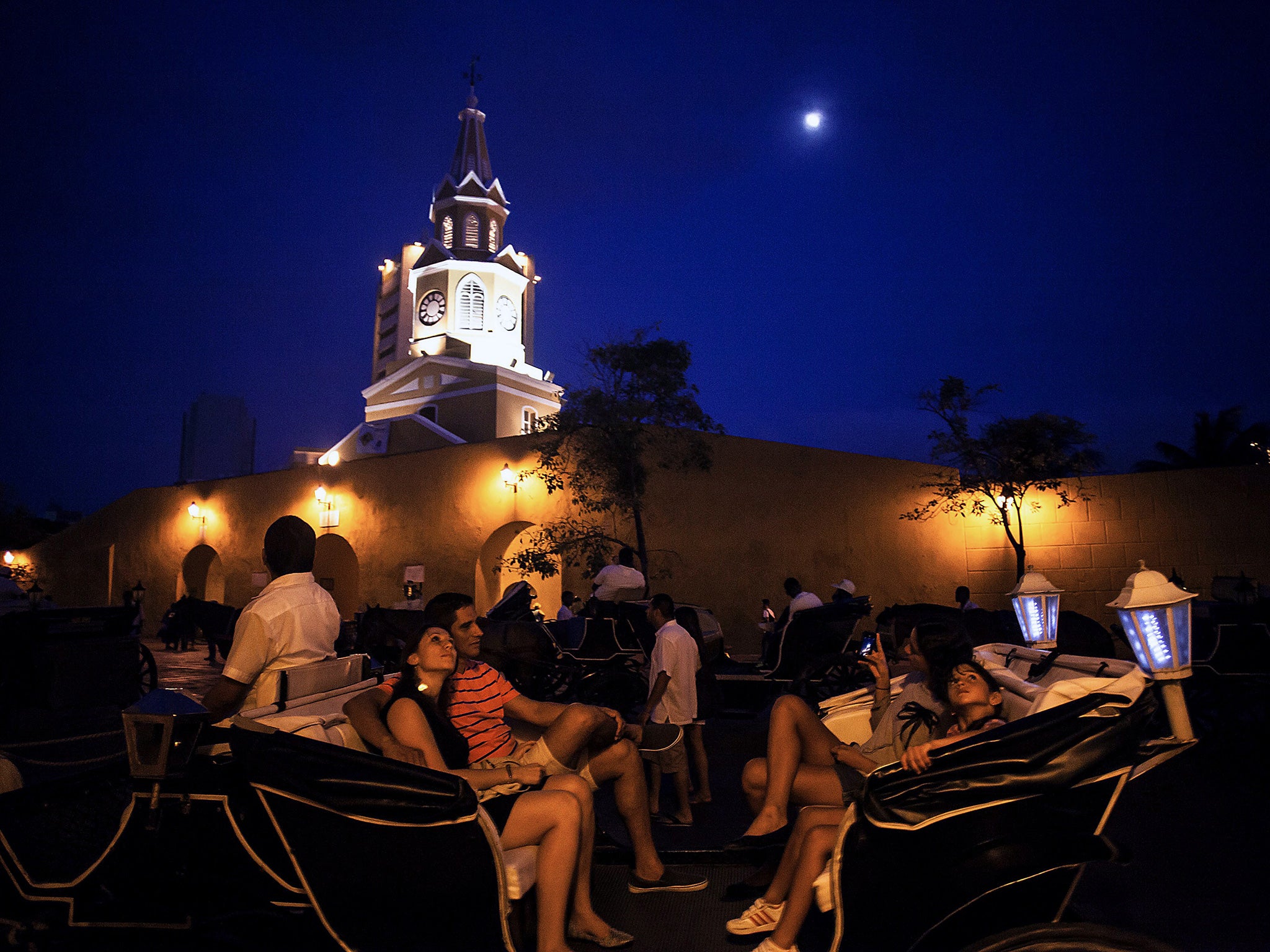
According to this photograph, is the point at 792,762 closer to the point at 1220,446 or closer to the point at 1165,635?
the point at 1165,635

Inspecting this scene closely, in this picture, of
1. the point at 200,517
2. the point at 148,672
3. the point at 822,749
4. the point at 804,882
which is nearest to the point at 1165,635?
the point at 804,882

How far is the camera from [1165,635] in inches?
87.7

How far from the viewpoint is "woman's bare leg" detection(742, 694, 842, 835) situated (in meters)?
3.23

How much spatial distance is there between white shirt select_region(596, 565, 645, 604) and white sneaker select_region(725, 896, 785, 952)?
6.06 meters

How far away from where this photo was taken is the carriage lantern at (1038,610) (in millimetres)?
4469

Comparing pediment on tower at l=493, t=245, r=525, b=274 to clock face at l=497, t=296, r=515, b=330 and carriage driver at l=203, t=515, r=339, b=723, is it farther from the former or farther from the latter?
carriage driver at l=203, t=515, r=339, b=723

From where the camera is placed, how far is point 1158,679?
2242 millimetres

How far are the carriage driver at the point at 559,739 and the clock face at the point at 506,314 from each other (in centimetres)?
2931

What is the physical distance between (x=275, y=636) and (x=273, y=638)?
0.04 ft

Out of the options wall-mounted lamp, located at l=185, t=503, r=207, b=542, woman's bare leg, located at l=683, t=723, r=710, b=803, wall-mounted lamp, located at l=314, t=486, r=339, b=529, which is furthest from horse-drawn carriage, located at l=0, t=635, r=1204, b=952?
wall-mounted lamp, located at l=185, t=503, r=207, b=542

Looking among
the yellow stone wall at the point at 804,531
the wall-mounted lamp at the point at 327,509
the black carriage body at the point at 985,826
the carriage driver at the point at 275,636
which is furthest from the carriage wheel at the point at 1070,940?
the wall-mounted lamp at the point at 327,509

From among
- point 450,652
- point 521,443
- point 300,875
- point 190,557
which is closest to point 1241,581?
point 450,652

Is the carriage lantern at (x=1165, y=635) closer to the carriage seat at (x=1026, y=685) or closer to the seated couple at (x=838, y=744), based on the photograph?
the carriage seat at (x=1026, y=685)

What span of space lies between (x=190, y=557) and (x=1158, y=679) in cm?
2447
